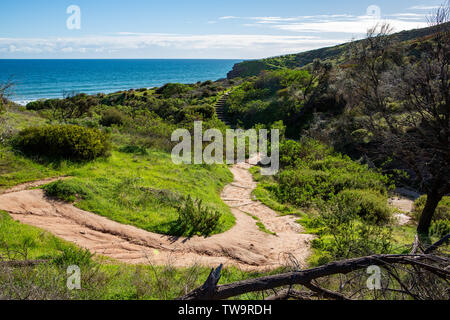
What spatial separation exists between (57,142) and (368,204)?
13.5 meters

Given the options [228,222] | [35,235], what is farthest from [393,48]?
[35,235]

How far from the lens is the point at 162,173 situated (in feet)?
43.5

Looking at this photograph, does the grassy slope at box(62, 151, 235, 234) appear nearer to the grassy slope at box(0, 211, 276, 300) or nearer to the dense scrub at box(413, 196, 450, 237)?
the grassy slope at box(0, 211, 276, 300)

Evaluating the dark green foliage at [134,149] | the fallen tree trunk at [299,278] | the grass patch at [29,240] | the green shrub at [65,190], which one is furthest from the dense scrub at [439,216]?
the dark green foliage at [134,149]

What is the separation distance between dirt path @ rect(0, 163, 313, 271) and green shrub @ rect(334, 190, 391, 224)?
3.86 metres

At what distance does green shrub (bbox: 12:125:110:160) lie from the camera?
11.3 m

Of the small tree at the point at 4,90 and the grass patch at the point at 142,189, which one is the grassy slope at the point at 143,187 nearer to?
the grass patch at the point at 142,189

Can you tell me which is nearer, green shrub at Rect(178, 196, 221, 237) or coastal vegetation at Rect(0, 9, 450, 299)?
coastal vegetation at Rect(0, 9, 450, 299)

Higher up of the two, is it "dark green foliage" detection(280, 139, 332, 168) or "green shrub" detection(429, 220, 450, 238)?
"dark green foliage" detection(280, 139, 332, 168)

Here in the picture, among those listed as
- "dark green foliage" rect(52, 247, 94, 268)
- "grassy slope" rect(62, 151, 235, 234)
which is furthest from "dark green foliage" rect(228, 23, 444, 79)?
"dark green foliage" rect(52, 247, 94, 268)

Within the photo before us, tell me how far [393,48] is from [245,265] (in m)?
13.2

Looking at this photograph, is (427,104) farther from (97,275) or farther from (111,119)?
(111,119)

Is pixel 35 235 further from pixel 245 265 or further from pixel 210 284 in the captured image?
pixel 210 284

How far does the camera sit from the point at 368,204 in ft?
40.9
